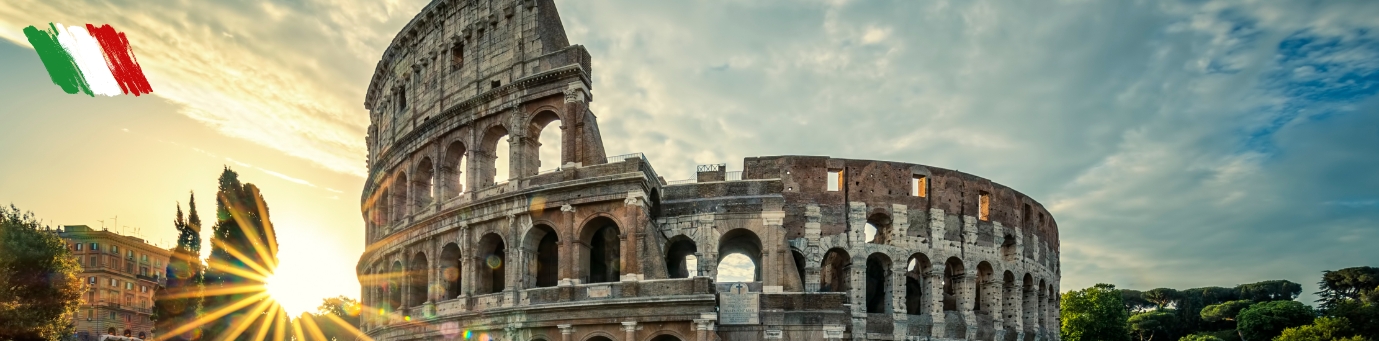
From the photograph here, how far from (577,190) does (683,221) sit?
371cm

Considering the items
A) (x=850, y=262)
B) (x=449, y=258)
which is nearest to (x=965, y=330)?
(x=850, y=262)

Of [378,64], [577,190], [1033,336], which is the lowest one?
[1033,336]

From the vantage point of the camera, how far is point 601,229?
25812 mm

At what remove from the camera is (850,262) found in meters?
29.8

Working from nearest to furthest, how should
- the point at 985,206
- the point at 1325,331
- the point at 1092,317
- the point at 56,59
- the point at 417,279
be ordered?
1. the point at 56,59
2. the point at 417,279
3. the point at 985,206
4. the point at 1325,331
5. the point at 1092,317

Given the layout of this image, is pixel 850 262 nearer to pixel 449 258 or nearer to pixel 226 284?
pixel 449 258

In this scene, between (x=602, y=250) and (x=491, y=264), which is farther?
(x=491, y=264)

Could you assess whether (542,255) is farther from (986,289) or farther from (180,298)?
(986,289)

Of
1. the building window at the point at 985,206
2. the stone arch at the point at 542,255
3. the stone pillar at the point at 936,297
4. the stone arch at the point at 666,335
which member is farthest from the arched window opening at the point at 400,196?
the building window at the point at 985,206

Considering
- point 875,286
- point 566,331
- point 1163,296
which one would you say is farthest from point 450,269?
point 1163,296

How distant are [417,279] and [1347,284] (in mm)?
66325

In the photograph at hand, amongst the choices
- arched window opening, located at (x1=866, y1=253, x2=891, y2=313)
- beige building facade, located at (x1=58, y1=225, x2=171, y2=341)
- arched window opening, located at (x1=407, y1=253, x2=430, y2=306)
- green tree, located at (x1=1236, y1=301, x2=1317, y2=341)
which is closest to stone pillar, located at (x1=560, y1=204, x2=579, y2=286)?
arched window opening, located at (x1=407, y1=253, x2=430, y2=306)

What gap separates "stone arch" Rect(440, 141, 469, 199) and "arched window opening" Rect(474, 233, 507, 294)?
9.13ft

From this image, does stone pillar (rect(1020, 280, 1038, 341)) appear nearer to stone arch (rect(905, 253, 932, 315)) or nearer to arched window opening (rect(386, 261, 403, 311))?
stone arch (rect(905, 253, 932, 315))
